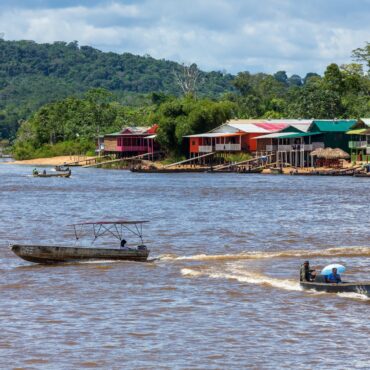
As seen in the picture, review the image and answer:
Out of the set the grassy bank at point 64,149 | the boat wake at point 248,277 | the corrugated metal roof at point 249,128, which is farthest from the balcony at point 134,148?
the boat wake at point 248,277

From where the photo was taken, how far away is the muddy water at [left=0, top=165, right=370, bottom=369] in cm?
2258

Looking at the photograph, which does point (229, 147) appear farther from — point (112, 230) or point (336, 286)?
point (336, 286)

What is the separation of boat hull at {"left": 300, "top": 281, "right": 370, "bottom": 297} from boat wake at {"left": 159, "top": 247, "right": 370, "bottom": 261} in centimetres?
819

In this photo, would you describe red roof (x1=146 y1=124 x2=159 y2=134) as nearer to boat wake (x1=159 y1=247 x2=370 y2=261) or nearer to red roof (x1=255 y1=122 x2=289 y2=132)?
red roof (x1=255 y1=122 x2=289 y2=132)

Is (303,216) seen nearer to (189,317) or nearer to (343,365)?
(189,317)

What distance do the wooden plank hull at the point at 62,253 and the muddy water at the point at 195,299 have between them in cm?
37

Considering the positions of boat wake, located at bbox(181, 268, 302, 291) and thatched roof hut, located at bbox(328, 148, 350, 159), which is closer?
boat wake, located at bbox(181, 268, 302, 291)

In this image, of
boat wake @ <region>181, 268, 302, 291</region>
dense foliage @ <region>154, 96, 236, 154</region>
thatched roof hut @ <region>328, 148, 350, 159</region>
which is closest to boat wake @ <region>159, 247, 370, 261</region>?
boat wake @ <region>181, 268, 302, 291</region>

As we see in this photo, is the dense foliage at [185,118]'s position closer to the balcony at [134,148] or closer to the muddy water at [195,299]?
the balcony at [134,148]

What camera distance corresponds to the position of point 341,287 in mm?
28672

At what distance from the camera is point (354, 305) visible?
27562mm

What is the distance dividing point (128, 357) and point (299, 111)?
116020mm

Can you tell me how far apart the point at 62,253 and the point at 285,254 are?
30.3ft

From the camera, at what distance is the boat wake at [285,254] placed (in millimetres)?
37688
